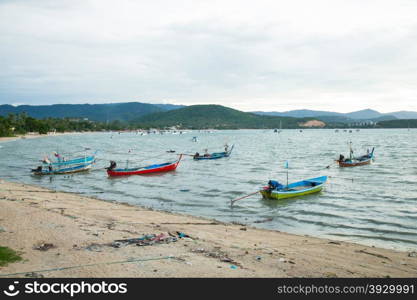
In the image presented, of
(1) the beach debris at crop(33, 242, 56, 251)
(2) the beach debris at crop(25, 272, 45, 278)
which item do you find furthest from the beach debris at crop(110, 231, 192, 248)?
(2) the beach debris at crop(25, 272, 45, 278)

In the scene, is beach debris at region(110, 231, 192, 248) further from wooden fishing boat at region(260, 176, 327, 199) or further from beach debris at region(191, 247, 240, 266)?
wooden fishing boat at region(260, 176, 327, 199)

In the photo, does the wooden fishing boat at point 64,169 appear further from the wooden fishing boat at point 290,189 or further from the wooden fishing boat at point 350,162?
the wooden fishing boat at point 350,162

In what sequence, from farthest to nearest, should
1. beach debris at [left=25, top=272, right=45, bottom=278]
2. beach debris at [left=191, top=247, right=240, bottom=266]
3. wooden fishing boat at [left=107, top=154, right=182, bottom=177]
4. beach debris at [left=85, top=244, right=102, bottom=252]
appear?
wooden fishing boat at [left=107, top=154, right=182, bottom=177]
beach debris at [left=85, top=244, right=102, bottom=252]
beach debris at [left=191, top=247, right=240, bottom=266]
beach debris at [left=25, top=272, right=45, bottom=278]

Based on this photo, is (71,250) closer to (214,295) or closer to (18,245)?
(18,245)

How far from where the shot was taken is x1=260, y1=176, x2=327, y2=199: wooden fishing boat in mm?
23016

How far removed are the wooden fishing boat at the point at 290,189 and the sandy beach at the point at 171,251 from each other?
7460mm

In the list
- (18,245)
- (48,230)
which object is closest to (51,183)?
(48,230)

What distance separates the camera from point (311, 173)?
125 ft

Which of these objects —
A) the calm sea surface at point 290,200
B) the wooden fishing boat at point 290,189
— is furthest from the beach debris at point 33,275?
the wooden fishing boat at point 290,189

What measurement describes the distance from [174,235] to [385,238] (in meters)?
9.11

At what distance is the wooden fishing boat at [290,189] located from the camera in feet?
75.5

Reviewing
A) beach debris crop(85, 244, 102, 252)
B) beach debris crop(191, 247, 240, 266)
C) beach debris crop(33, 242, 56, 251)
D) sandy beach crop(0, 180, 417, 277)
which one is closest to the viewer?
sandy beach crop(0, 180, 417, 277)

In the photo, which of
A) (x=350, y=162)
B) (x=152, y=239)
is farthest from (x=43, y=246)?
(x=350, y=162)

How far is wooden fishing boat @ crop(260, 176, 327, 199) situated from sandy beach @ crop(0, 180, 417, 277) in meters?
7.46
